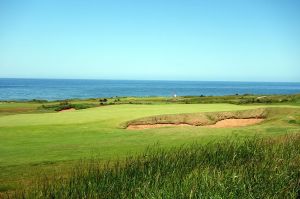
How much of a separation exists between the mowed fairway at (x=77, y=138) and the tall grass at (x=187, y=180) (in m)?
1.58

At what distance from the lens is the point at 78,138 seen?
1231 centimetres

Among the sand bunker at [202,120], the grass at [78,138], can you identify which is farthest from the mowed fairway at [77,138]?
the sand bunker at [202,120]

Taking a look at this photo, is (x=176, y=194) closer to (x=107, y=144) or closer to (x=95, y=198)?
(x=95, y=198)

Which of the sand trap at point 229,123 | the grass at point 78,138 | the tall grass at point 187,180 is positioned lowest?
the sand trap at point 229,123

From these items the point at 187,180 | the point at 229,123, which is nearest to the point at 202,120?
the point at 229,123

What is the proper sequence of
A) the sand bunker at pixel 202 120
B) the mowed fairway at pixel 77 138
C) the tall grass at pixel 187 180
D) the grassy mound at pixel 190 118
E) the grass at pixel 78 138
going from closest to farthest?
the tall grass at pixel 187 180, the grass at pixel 78 138, the mowed fairway at pixel 77 138, the sand bunker at pixel 202 120, the grassy mound at pixel 190 118

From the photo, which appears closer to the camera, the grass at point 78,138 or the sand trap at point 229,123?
the grass at point 78,138

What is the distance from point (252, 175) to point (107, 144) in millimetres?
5059

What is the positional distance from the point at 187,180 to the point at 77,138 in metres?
6.32

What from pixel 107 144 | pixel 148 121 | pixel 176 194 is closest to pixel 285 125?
pixel 148 121

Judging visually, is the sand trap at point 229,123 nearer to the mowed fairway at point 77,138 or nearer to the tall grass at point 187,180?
the mowed fairway at point 77,138

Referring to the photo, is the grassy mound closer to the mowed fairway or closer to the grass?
the grass

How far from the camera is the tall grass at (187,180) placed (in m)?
6.49

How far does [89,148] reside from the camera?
1070 cm
